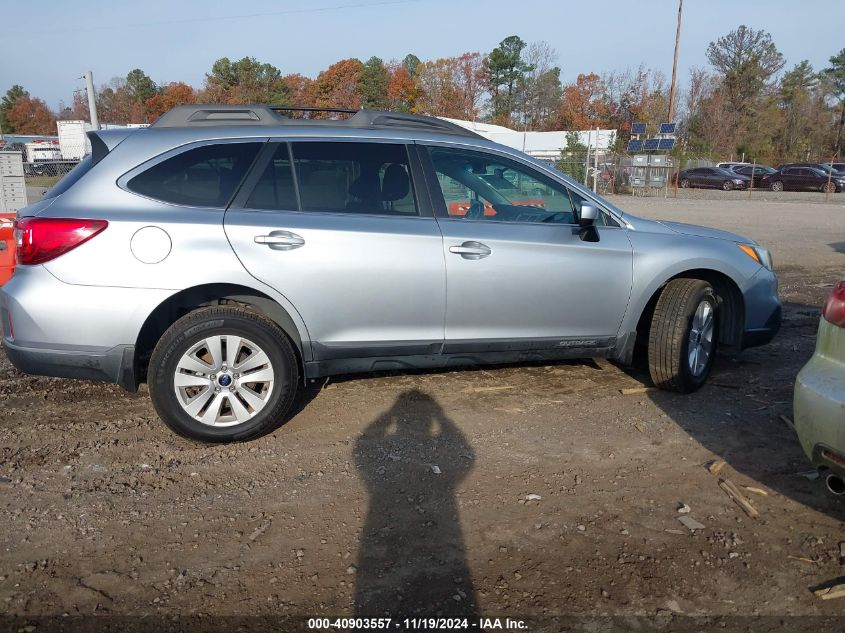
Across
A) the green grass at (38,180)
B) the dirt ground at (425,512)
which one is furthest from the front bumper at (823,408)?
the green grass at (38,180)

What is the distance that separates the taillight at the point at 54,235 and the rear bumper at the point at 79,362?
515 mm

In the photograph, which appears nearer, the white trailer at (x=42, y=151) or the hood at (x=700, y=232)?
the hood at (x=700, y=232)

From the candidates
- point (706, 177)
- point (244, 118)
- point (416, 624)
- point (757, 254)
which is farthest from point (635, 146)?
point (416, 624)

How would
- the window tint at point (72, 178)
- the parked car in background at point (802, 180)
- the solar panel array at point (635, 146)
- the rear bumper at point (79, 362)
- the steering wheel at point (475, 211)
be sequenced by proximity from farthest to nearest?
the solar panel array at point (635, 146) → the parked car in background at point (802, 180) → the steering wheel at point (475, 211) → the window tint at point (72, 178) → the rear bumper at point (79, 362)

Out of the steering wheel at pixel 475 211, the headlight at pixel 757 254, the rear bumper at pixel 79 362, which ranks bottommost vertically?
the rear bumper at pixel 79 362

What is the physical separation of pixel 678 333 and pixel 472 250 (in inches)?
62.6

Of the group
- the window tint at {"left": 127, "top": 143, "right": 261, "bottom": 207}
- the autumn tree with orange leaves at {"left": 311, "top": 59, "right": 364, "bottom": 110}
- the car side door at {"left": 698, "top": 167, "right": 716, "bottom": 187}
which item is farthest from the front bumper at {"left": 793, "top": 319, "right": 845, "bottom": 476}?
the autumn tree with orange leaves at {"left": 311, "top": 59, "right": 364, "bottom": 110}

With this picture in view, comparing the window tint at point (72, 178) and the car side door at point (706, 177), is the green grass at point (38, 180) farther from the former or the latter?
the window tint at point (72, 178)

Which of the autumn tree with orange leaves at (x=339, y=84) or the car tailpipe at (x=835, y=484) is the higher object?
the autumn tree with orange leaves at (x=339, y=84)

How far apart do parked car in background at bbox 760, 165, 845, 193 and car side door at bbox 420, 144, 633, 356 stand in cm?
3589

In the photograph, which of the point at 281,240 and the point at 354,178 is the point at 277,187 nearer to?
the point at 281,240

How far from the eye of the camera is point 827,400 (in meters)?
3.00

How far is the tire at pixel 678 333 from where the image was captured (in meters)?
4.84

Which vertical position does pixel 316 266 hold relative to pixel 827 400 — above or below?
above
